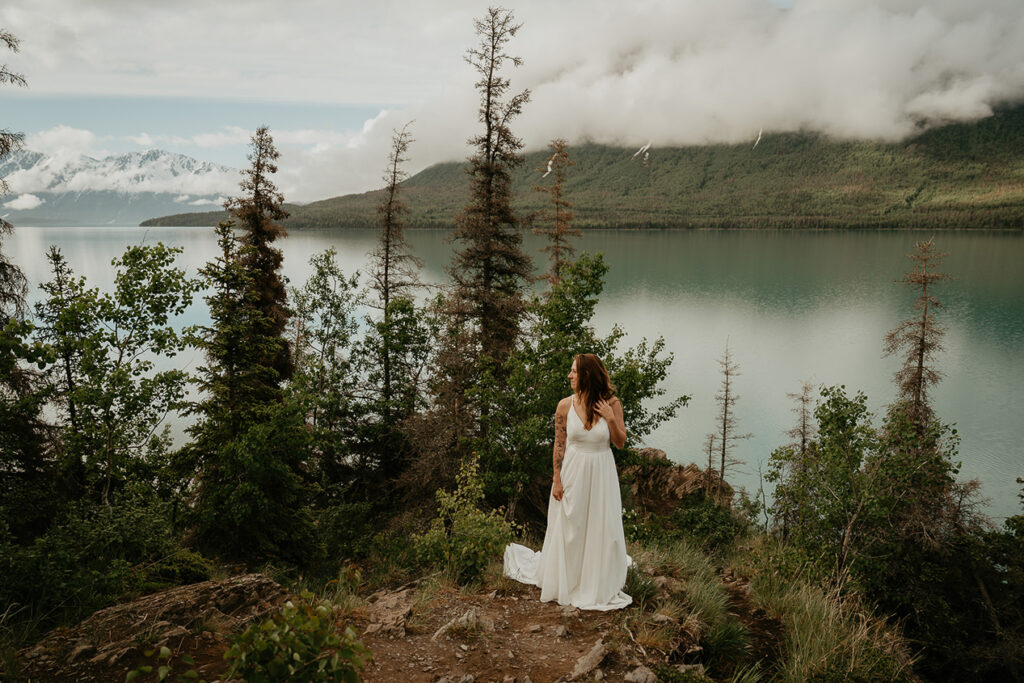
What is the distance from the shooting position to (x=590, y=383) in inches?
209

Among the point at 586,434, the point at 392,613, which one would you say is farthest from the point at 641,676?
the point at 392,613

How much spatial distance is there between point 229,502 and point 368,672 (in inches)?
289

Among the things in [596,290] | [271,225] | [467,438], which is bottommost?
[467,438]

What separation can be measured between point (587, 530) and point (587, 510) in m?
0.22

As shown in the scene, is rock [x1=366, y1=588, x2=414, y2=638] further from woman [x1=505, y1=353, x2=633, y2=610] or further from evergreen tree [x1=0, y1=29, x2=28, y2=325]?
evergreen tree [x1=0, y1=29, x2=28, y2=325]

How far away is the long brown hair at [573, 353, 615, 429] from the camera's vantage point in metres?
5.28

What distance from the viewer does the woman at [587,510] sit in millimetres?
5441

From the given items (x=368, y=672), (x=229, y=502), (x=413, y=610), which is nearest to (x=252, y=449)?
(x=229, y=502)

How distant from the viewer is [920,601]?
13.3m

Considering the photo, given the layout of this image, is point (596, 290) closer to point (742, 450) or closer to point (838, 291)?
point (742, 450)

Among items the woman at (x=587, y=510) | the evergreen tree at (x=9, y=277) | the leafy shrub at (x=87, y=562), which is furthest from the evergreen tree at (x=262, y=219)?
the woman at (x=587, y=510)

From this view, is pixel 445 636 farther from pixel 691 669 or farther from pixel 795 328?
pixel 795 328

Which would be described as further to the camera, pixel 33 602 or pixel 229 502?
pixel 229 502

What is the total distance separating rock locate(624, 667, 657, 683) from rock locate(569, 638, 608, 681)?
251 millimetres
